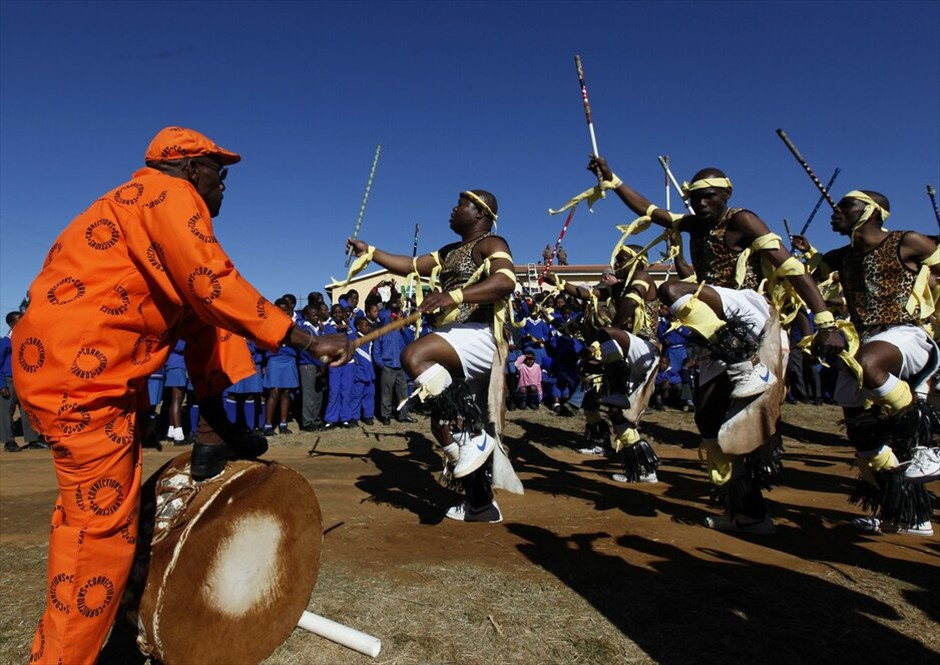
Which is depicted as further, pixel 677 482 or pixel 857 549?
pixel 677 482

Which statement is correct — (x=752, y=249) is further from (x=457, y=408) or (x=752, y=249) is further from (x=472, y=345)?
(x=457, y=408)

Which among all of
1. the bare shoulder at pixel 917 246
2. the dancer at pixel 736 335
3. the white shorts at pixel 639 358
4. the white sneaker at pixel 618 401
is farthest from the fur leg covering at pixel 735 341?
the white shorts at pixel 639 358

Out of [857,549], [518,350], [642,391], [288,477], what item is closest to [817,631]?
[857,549]

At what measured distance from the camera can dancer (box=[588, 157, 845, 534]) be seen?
13.5 ft

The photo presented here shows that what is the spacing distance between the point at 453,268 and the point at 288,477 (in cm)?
275

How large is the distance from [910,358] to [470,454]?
10.6 ft

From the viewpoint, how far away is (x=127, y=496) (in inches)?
85.0

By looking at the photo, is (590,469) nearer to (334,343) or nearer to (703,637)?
(703,637)

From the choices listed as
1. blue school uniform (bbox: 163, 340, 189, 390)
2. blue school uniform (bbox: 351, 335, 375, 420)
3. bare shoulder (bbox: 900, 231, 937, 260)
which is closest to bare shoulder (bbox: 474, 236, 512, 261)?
bare shoulder (bbox: 900, 231, 937, 260)

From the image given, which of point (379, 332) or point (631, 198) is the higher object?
point (631, 198)

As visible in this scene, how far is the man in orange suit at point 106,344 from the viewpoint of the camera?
6.68 ft

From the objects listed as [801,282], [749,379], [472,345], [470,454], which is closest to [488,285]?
[472,345]

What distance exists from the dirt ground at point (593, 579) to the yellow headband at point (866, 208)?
2.34 metres

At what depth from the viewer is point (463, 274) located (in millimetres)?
4887
